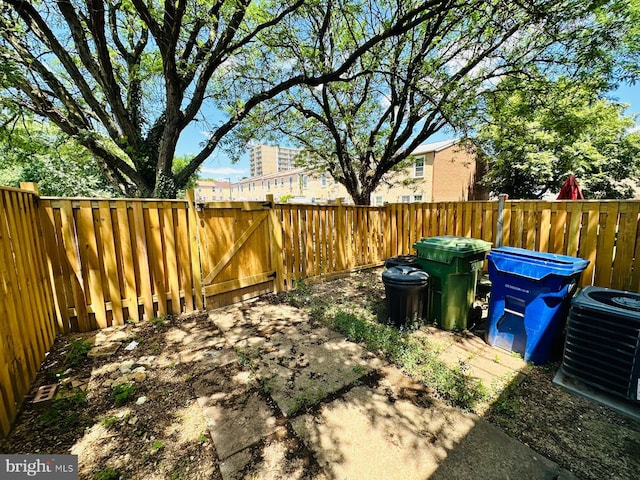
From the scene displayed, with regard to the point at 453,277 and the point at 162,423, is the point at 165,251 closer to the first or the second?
the point at 162,423

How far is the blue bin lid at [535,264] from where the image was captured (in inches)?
101

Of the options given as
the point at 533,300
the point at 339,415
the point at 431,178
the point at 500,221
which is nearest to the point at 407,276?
the point at 533,300

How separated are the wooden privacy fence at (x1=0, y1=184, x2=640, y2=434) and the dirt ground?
10.8 inches

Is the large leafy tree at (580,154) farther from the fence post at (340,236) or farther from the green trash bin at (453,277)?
the green trash bin at (453,277)

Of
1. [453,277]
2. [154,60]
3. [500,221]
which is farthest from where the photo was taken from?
[154,60]

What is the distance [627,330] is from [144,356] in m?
4.46

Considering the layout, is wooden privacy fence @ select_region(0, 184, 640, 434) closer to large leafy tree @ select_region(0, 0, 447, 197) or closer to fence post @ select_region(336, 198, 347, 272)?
fence post @ select_region(336, 198, 347, 272)

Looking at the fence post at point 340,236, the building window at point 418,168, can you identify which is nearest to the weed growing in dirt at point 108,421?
the fence post at point 340,236

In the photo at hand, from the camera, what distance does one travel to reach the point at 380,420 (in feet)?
6.60

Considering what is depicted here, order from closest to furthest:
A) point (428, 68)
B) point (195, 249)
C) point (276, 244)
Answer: point (195, 249)
point (276, 244)
point (428, 68)

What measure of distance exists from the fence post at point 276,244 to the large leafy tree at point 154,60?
2700mm

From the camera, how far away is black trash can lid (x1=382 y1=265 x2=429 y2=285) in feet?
11.2

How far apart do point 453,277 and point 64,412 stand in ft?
13.3

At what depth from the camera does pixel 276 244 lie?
16.3 ft
